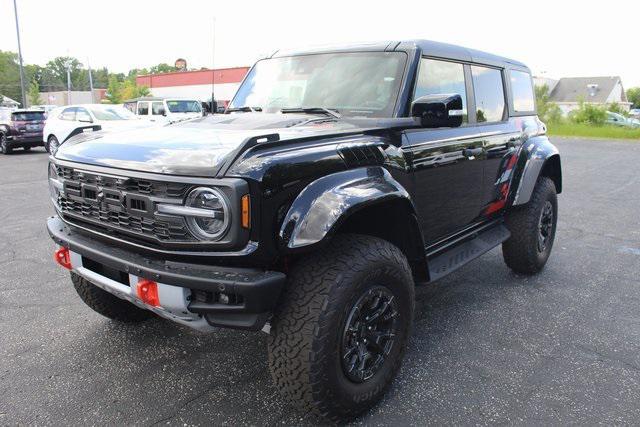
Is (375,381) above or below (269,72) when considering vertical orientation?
below

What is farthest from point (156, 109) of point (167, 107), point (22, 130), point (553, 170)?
point (553, 170)

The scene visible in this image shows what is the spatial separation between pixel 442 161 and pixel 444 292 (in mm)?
1415

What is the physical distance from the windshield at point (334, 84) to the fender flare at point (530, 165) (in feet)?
5.64

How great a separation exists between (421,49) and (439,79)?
0.27m

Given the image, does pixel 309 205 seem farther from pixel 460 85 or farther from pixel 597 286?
pixel 597 286

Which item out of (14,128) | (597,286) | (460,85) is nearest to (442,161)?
(460,85)

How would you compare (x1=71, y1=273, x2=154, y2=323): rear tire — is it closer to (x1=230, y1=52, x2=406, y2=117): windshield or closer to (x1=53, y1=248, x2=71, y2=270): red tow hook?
(x1=53, y1=248, x2=71, y2=270): red tow hook

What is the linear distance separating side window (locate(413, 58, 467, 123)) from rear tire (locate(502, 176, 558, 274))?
1.23 metres

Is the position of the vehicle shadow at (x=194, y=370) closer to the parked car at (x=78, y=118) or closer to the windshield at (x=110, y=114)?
the parked car at (x=78, y=118)

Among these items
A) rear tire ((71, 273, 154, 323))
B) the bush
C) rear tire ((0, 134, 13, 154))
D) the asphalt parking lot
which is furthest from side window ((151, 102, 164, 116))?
the bush

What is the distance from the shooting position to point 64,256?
272 centimetres

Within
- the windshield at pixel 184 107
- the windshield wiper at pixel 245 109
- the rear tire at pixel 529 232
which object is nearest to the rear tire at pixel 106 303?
the windshield wiper at pixel 245 109

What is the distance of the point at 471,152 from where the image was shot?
3.54 m

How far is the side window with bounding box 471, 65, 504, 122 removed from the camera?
Answer: 386 centimetres
